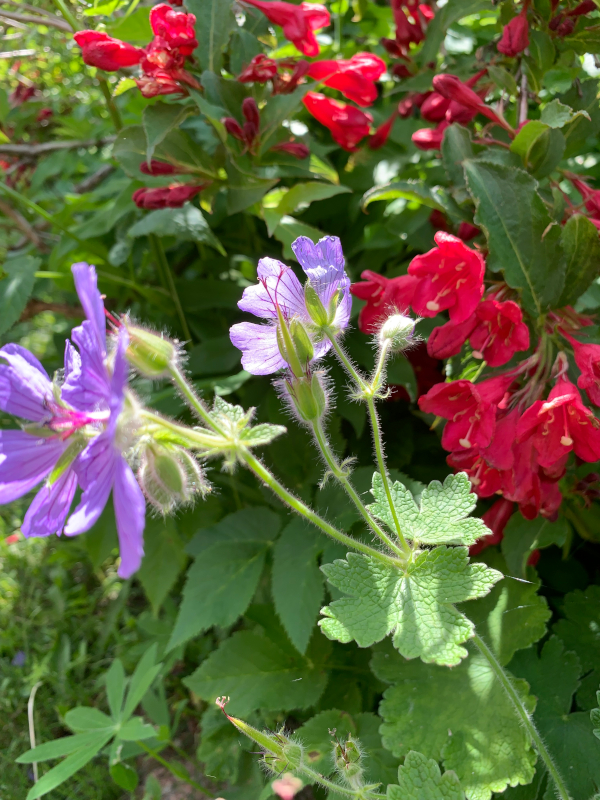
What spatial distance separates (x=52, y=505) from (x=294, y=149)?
2.60ft

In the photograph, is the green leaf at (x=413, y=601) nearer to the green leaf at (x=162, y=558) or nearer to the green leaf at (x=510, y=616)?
the green leaf at (x=510, y=616)

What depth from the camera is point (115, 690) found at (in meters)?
1.19

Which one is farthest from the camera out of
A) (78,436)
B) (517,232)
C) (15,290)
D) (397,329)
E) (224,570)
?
(15,290)

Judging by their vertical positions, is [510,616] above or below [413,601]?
below

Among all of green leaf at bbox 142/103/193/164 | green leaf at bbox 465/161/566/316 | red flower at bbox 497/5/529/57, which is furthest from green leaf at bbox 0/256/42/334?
red flower at bbox 497/5/529/57

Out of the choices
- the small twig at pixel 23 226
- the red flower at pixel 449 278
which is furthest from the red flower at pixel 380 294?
the small twig at pixel 23 226

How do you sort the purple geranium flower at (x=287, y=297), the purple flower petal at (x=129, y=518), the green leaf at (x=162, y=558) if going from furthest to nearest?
the green leaf at (x=162, y=558), the purple geranium flower at (x=287, y=297), the purple flower petal at (x=129, y=518)

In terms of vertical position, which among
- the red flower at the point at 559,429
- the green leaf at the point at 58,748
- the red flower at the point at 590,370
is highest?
the red flower at the point at 590,370

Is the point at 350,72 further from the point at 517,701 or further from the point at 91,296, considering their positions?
the point at 517,701

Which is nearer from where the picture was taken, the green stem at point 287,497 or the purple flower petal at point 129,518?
the purple flower petal at point 129,518

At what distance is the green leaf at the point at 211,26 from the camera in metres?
1.06

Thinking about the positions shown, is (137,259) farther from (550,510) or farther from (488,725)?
(488,725)

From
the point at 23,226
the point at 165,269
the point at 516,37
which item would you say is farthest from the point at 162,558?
the point at 516,37

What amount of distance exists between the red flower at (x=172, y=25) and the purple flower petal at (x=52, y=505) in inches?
31.2
